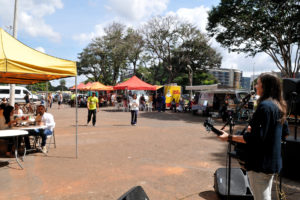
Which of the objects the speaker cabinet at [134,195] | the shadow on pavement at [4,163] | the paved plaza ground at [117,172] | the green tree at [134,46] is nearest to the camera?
the speaker cabinet at [134,195]

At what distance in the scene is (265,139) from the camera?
2.13m

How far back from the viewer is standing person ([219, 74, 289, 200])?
2086 millimetres

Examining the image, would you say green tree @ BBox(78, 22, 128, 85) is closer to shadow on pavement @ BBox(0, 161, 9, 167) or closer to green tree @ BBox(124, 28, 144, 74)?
green tree @ BBox(124, 28, 144, 74)

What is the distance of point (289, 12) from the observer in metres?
14.9

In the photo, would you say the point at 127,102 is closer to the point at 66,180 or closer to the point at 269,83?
the point at 66,180

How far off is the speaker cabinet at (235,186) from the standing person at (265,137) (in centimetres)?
127

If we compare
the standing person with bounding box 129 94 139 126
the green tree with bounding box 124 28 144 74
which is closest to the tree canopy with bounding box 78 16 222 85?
the green tree with bounding box 124 28 144 74

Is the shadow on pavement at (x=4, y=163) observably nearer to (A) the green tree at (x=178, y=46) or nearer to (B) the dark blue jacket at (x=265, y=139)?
(B) the dark blue jacket at (x=265, y=139)

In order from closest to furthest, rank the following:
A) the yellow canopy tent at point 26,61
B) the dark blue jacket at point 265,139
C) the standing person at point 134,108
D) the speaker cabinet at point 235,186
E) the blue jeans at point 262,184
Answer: the dark blue jacket at point 265,139
the blue jeans at point 262,184
the speaker cabinet at point 235,186
the yellow canopy tent at point 26,61
the standing person at point 134,108

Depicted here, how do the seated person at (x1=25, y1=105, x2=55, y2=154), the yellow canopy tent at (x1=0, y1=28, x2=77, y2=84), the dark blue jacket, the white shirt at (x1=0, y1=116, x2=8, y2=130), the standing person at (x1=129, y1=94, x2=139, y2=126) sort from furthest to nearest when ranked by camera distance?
the standing person at (x1=129, y1=94, x2=139, y2=126), the white shirt at (x1=0, y1=116, x2=8, y2=130), the seated person at (x1=25, y1=105, x2=55, y2=154), the yellow canopy tent at (x1=0, y1=28, x2=77, y2=84), the dark blue jacket

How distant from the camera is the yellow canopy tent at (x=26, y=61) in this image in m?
4.99

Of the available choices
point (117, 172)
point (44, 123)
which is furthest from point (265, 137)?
point (44, 123)

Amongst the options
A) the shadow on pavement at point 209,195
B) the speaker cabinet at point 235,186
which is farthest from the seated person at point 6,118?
the speaker cabinet at point 235,186

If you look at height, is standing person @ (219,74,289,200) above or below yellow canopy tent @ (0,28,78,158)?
below
